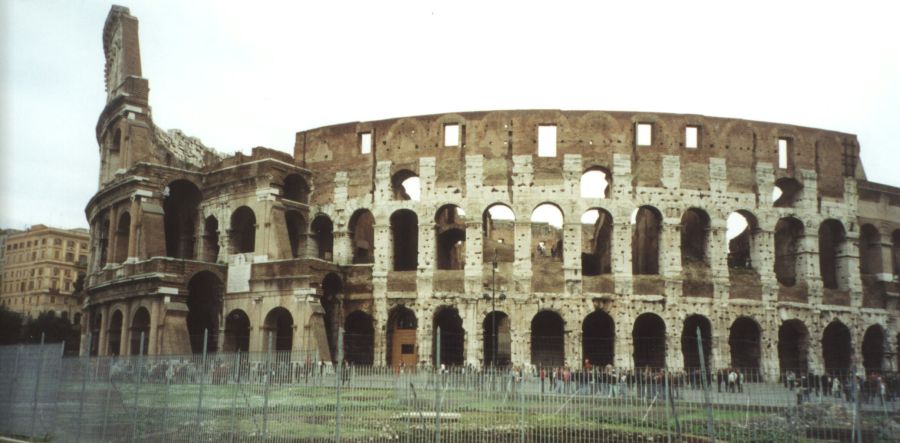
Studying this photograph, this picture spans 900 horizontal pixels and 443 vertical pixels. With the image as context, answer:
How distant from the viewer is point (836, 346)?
34.5 m

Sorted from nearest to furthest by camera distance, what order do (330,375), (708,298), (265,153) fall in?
(330,375) < (708,298) < (265,153)

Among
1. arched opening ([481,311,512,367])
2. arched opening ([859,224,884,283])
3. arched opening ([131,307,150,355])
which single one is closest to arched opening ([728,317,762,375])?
arched opening ([859,224,884,283])

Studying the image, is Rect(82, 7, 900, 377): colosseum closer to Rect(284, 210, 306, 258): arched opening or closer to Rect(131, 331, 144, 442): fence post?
Rect(284, 210, 306, 258): arched opening

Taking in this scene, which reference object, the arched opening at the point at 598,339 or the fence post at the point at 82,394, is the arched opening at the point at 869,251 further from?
the fence post at the point at 82,394

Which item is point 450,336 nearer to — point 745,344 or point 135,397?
point 745,344

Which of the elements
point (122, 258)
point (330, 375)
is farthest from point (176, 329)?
point (330, 375)

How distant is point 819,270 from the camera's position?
33.3 m

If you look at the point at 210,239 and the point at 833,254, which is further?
the point at 210,239

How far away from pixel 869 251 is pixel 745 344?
7605 mm

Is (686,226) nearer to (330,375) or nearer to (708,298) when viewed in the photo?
(708,298)

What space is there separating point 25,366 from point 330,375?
7.20 meters

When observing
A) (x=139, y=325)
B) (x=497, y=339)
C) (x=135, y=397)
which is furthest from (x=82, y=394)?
(x=497, y=339)

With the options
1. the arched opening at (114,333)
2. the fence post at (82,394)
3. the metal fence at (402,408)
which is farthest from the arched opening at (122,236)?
the metal fence at (402,408)

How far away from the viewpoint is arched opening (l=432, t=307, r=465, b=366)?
32994mm
